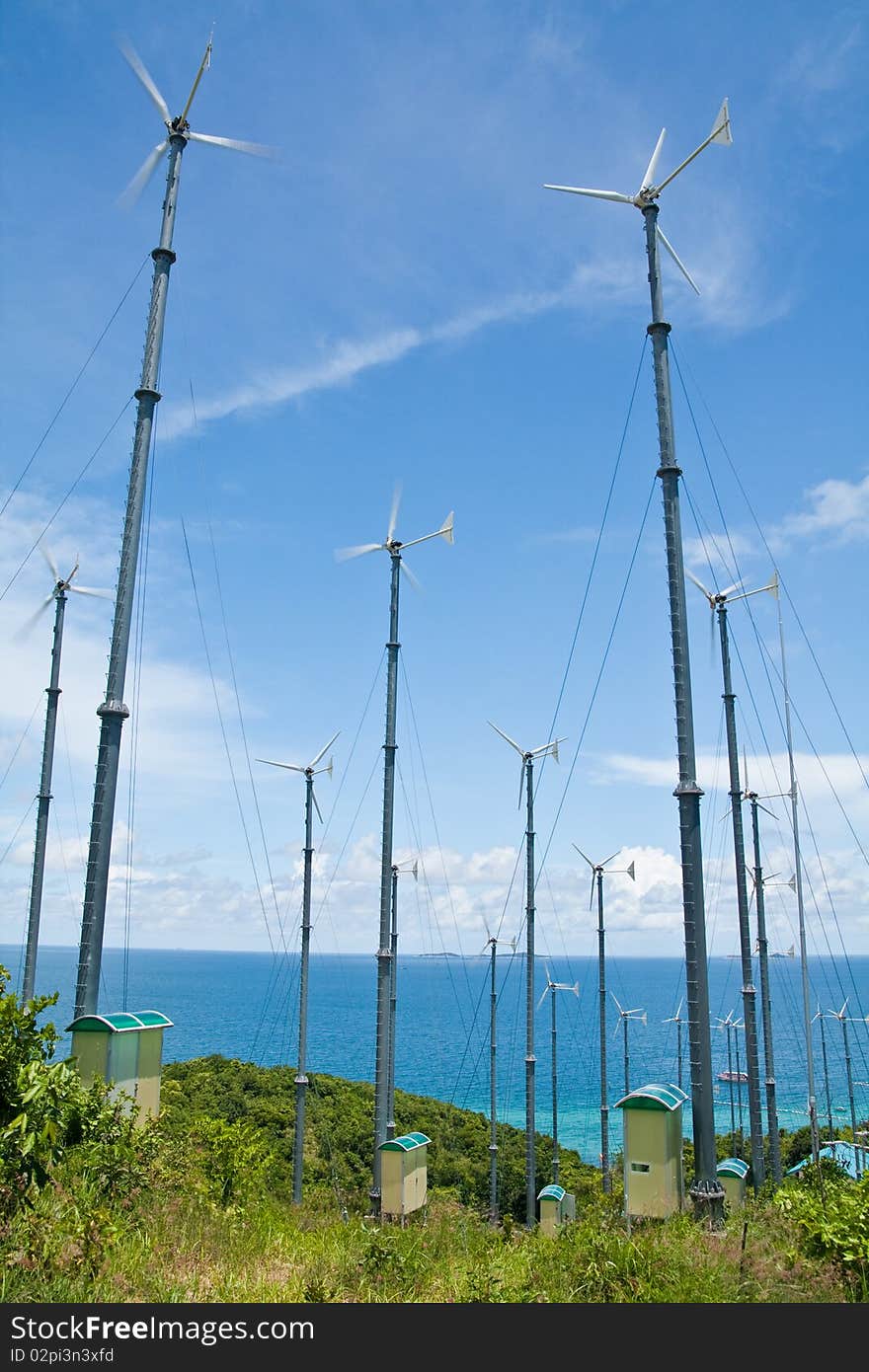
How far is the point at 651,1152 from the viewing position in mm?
14398

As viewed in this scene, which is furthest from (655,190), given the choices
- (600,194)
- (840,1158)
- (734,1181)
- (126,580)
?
(840,1158)

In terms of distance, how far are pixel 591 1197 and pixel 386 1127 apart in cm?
2276

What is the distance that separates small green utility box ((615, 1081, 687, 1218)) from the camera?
14180mm

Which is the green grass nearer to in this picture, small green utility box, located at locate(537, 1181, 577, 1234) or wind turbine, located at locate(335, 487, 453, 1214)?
wind turbine, located at locate(335, 487, 453, 1214)

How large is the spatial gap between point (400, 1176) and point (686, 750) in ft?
45.3

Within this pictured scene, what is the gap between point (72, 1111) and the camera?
378 inches

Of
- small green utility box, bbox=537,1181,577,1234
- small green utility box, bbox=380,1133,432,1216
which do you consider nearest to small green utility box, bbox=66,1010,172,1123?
small green utility box, bbox=380,1133,432,1216

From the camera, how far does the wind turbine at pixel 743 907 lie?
25.4 metres

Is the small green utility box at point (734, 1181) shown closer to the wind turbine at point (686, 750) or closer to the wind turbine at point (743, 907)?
the wind turbine at point (743, 907)

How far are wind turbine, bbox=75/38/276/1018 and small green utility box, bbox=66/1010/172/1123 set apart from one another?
3.56 ft

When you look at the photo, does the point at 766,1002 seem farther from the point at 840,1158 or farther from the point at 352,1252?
the point at 352,1252

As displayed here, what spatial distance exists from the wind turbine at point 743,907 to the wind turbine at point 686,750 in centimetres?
1012

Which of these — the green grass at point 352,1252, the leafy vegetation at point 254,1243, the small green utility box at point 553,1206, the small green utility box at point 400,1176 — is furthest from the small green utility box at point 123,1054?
the small green utility box at point 553,1206
